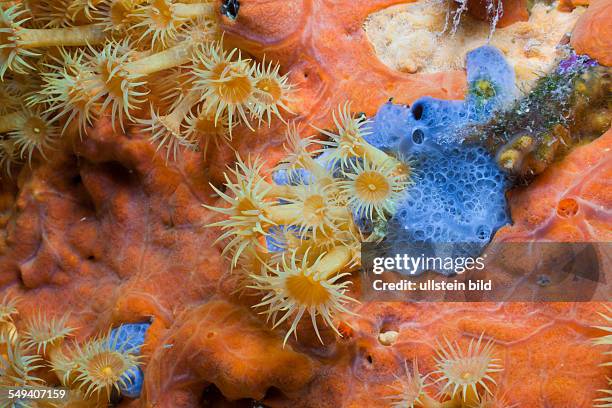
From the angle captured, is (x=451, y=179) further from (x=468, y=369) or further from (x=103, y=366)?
(x=103, y=366)

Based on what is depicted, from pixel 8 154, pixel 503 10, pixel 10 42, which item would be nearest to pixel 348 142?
pixel 503 10

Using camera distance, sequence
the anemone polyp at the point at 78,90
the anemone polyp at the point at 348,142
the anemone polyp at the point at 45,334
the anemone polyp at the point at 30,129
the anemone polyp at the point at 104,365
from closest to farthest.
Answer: the anemone polyp at the point at 348,142 → the anemone polyp at the point at 104,365 → the anemone polyp at the point at 78,90 → the anemone polyp at the point at 45,334 → the anemone polyp at the point at 30,129

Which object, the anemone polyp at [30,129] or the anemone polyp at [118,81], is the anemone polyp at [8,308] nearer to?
the anemone polyp at [30,129]

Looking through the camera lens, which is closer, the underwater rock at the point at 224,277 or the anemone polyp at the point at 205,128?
the underwater rock at the point at 224,277

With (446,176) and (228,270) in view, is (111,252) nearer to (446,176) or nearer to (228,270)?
(228,270)

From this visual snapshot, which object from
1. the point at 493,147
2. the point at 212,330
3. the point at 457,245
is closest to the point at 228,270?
the point at 212,330

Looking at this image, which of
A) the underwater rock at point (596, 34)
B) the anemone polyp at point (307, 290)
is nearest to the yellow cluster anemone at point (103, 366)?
the anemone polyp at point (307, 290)

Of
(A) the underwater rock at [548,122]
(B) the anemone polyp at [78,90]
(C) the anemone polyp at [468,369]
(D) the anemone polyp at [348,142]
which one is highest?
(B) the anemone polyp at [78,90]
